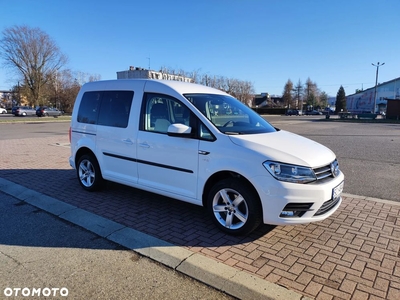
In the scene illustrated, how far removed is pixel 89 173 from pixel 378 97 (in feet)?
290

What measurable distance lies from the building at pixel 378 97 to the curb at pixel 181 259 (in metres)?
76.7

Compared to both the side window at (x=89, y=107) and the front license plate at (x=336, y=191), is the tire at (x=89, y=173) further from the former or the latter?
the front license plate at (x=336, y=191)

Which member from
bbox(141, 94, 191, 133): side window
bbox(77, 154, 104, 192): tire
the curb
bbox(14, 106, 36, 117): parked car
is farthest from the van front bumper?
bbox(14, 106, 36, 117): parked car

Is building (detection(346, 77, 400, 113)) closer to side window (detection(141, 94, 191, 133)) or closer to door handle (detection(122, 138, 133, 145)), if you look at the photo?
side window (detection(141, 94, 191, 133))

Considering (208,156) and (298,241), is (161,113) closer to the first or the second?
(208,156)

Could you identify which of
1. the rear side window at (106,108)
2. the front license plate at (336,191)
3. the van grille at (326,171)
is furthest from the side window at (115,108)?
the front license plate at (336,191)

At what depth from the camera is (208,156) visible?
154 inches

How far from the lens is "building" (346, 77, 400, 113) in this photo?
72188mm

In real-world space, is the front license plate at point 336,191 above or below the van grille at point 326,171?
below

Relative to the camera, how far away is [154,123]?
4645 millimetres

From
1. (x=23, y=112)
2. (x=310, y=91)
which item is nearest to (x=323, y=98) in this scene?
(x=310, y=91)

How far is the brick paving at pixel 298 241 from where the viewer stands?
296 cm

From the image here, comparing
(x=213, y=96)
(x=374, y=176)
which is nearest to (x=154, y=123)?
(x=213, y=96)

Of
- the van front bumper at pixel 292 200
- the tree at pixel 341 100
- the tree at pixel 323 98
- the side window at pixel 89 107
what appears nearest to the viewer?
the van front bumper at pixel 292 200
